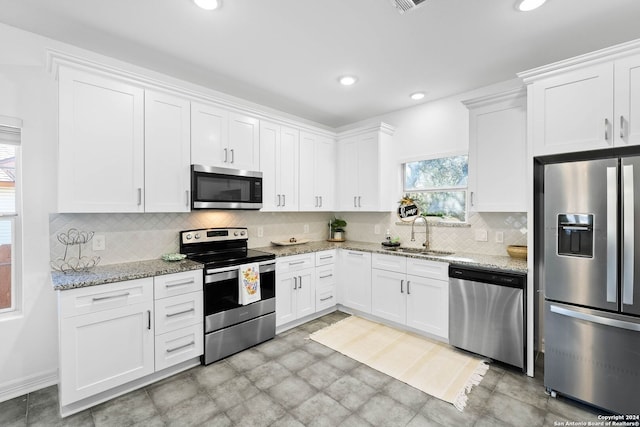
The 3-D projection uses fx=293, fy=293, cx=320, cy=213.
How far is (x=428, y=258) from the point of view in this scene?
10.1 feet

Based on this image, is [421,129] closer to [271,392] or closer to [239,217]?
[239,217]

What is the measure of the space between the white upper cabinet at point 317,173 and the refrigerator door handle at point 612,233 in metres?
2.95

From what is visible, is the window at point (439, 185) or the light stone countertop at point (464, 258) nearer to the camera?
the light stone countertop at point (464, 258)

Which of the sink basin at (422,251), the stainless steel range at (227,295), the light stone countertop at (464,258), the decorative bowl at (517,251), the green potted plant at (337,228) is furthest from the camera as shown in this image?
the green potted plant at (337,228)

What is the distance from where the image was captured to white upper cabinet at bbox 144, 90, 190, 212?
8.57ft

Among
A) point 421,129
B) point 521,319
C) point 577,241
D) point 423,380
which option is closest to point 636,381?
point 521,319

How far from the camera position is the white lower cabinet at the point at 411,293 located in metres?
3.01

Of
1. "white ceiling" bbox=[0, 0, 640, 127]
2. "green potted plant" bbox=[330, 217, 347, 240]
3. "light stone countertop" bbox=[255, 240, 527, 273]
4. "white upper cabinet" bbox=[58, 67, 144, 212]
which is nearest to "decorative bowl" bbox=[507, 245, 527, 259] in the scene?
"light stone countertop" bbox=[255, 240, 527, 273]

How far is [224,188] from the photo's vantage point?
3.08 m

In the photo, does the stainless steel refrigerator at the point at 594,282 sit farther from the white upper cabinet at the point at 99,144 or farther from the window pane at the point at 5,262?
the window pane at the point at 5,262

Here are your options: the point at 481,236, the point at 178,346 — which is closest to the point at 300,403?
the point at 178,346

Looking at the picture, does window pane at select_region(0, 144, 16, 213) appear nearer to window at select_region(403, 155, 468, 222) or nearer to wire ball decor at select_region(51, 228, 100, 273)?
wire ball decor at select_region(51, 228, 100, 273)

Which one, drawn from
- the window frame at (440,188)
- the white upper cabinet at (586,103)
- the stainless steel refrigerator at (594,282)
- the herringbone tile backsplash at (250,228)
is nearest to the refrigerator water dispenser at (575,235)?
the stainless steel refrigerator at (594,282)

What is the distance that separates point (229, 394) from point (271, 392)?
0.32 metres
